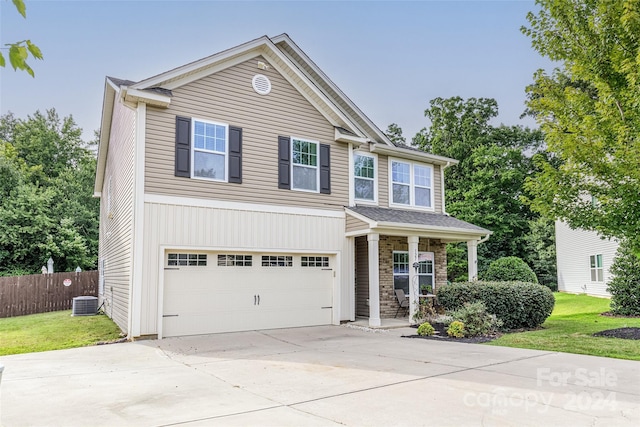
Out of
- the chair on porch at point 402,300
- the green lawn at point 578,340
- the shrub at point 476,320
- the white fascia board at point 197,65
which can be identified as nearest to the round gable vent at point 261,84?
the white fascia board at point 197,65

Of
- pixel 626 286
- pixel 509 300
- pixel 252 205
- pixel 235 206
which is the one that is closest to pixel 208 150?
pixel 235 206

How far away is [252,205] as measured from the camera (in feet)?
37.9

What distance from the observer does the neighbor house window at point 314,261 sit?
12406 mm

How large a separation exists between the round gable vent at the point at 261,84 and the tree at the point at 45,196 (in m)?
17.6

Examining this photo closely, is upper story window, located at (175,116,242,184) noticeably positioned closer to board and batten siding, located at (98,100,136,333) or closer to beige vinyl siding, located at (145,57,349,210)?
beige vinyl siding, located at (145,57,349,210)

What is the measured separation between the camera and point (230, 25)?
1515cm

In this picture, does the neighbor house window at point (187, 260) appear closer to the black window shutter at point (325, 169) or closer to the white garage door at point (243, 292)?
the white garage door at point (243, 292)

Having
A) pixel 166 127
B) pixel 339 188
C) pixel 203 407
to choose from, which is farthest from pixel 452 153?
pixel 203 407

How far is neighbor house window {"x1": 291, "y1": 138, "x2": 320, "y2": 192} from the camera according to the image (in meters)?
12.5

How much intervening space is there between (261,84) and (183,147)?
9.55 ft

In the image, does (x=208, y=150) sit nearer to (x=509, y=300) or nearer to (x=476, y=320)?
(x=476, y=320)

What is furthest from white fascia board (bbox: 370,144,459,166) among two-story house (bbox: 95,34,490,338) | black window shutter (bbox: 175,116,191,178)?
black window shutter (bbox: 175,116,191,178)

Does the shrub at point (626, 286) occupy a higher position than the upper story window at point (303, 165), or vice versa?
the upper story window at point (303, 165)

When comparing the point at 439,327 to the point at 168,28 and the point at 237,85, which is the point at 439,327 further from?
the point at 168,28
